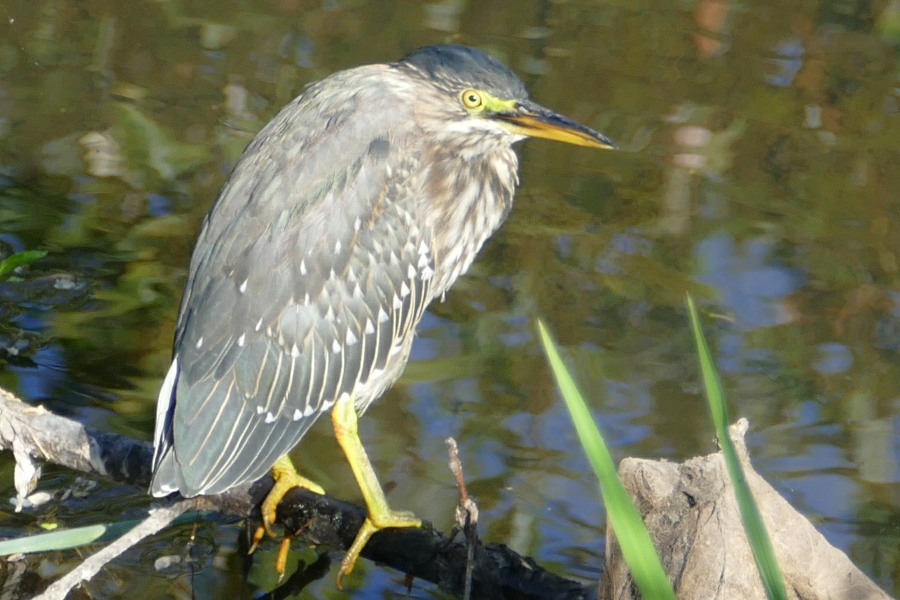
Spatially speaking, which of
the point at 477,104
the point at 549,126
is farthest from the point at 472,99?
the point at 549,126

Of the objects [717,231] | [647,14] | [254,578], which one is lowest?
[254,578]

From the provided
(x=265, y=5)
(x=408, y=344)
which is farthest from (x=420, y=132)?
(x=265, y=5)

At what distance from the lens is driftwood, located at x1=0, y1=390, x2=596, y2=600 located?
3.49 metres

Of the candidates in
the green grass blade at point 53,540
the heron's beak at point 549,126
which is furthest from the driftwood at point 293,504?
the heron's beak at point 549,126

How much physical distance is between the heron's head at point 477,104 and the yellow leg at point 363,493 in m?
1.04

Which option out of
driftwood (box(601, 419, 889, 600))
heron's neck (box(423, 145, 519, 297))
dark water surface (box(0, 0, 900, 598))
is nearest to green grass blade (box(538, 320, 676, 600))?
driftwood (box(601, 419, 889, 600))

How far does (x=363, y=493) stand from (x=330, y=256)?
0.78 meters

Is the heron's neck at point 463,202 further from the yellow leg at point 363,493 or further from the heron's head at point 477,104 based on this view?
the yellow leg at point 363,493

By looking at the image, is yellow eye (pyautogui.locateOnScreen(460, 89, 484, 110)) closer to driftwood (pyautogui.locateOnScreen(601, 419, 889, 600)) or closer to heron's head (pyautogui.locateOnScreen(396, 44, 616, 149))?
heron's head (pyautogui.locateOnScreen(396, 44, 616, 149))

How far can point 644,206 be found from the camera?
6840mm

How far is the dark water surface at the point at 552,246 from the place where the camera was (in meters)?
4.82

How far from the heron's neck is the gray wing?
109 millimetres

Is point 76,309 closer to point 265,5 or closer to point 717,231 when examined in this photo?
point 717,231

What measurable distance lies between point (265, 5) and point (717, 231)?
162 inches
